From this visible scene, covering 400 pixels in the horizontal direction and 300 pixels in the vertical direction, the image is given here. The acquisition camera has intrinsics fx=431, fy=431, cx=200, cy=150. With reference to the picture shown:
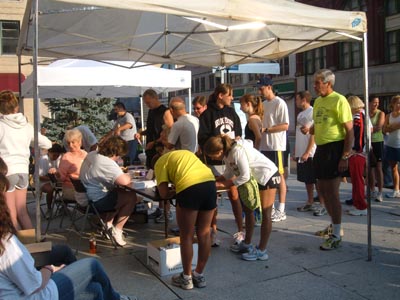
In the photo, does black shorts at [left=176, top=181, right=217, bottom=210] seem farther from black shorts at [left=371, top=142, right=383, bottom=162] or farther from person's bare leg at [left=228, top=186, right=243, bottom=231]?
black shorts at [left=371, top=142, right=383, bottom=162]

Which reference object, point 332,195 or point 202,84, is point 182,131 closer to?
point 332,195

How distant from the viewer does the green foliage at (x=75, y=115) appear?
16734 mm

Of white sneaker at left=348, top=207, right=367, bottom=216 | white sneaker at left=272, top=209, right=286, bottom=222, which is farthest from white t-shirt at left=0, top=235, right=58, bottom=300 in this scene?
white sneaker at left=348, top=207, right=367, bottom=216

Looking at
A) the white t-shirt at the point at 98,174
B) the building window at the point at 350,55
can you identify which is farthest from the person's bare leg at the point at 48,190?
the building window at the point at 350,55

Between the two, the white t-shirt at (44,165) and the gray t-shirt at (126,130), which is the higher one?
the gray t-shirt at (126,130)

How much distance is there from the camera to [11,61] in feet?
71.9

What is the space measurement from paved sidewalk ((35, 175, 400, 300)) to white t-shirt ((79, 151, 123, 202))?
0.71 meters

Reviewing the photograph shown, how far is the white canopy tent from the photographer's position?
3.63 m

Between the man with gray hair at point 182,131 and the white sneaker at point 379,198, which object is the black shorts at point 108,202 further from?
the white sneaker at point 379,198

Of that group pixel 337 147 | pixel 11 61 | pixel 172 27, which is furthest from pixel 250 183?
pixel 11 61

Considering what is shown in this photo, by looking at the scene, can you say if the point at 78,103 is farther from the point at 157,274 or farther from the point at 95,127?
the point at 157,274

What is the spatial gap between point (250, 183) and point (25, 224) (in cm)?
264

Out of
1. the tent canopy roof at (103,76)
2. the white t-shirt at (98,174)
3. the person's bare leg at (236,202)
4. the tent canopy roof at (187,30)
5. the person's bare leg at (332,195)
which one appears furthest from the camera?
the tent canopy roof at (103,76)

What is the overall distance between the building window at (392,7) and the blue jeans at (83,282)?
28.7 meters
